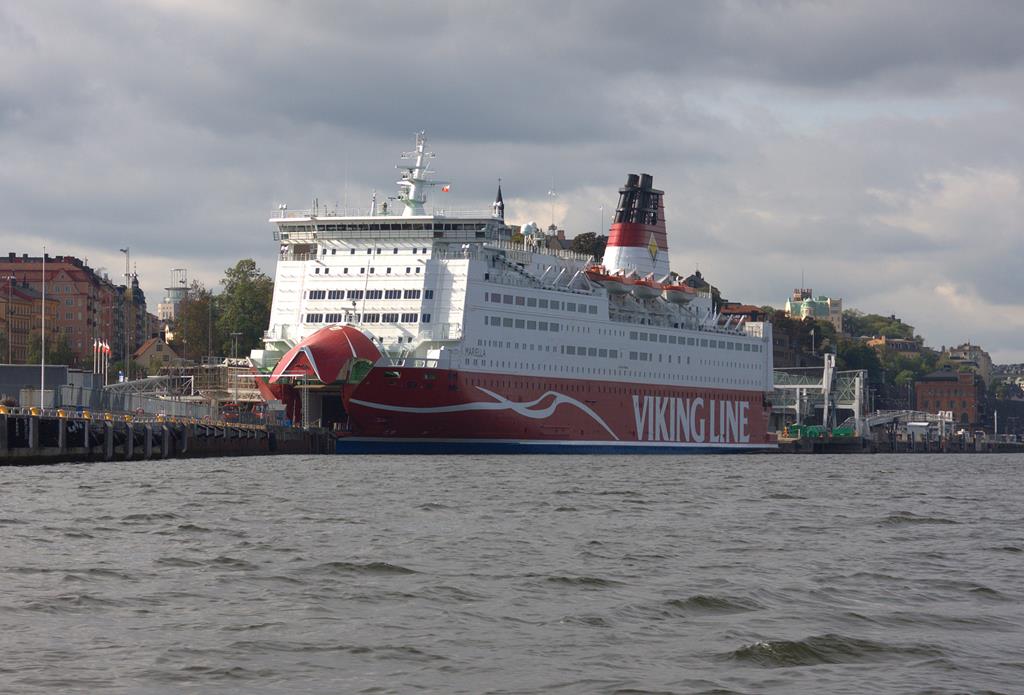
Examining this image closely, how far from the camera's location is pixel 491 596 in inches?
647

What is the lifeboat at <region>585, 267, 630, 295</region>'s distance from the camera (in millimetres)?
71312

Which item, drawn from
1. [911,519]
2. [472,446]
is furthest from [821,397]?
[911,519]

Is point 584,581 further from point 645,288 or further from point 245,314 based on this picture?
point 245,314

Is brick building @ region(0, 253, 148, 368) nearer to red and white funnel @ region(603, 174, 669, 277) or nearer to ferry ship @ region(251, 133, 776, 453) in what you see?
red and white funnel @ region(603, 174, 669, 277)

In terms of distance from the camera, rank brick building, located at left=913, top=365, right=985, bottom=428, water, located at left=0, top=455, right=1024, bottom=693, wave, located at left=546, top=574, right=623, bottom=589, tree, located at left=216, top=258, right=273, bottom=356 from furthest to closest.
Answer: brick building, located at left=913, top=365, right=985, bottom=428 < tree, located at left=216, top=258, right=273, bottom=356 < wave, located at left=546, top=574, right=623, bottom=589 < water, located at left=0, top=455, right=1024, bottom=693

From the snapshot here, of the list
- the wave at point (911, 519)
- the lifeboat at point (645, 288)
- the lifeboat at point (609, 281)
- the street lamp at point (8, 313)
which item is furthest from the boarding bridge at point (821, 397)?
the wave at point (911, 519)

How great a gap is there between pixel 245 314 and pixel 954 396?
365ft

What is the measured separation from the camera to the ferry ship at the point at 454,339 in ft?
194

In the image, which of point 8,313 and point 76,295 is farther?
point 76,295

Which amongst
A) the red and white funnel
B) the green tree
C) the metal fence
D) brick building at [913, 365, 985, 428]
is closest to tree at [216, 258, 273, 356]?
the red and white funnel

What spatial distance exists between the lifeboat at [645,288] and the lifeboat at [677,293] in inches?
43.5

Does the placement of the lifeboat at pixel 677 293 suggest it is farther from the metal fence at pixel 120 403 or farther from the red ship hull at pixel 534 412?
the metal fence at pixel 120 403

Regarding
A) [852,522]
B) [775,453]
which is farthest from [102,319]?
[852,522]

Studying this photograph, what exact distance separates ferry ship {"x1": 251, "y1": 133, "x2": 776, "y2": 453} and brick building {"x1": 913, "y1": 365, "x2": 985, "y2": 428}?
123 meters
